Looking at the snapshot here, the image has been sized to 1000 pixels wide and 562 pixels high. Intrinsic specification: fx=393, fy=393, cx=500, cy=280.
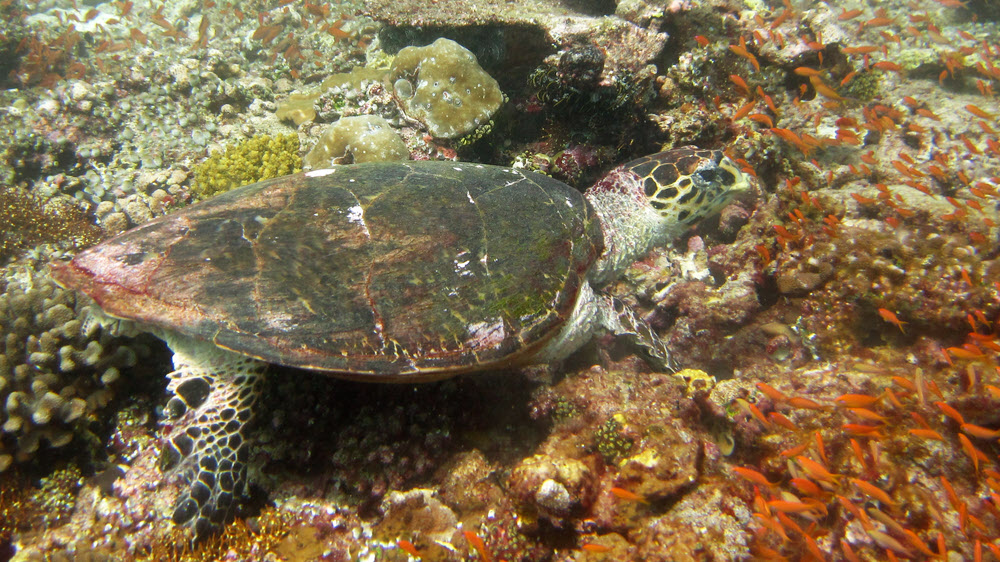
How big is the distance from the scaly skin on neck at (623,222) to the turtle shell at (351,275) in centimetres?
123

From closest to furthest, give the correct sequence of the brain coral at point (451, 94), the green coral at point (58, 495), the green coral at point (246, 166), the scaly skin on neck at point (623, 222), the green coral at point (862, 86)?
the green coral at point (58, 495) < the scaly skin on neck at point (623, 222) < the brain coral at point (451, 94) < the green coral at point (246, 166) < the green coral at point (862, 86)

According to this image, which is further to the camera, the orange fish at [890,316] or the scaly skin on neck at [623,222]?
the scaly skin on neck at [623,222]

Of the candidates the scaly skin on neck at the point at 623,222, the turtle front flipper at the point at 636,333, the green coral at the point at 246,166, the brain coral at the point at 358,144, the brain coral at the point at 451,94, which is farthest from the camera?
the green coral at the point at 246,166

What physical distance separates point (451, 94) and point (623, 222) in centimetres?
270

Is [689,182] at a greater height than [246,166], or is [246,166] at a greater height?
[689,182]

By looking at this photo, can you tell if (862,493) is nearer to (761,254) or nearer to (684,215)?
(761,254)

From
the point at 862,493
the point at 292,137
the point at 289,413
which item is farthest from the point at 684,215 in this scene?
the point at 292,137

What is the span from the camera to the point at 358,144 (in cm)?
A: 488

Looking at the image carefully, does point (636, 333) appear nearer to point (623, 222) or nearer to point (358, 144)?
point (623, 222)

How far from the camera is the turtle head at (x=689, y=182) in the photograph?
168 inches

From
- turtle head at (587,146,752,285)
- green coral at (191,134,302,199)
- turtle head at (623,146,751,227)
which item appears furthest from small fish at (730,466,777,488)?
green coral at (191,134,302,199)

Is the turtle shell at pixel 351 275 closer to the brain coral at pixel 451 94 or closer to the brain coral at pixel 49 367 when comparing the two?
the brain coral at pixel 49 367

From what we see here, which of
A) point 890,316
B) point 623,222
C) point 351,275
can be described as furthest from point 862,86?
point 351,275

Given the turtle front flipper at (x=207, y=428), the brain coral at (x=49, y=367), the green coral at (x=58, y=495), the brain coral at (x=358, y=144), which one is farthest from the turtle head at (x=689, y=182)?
the green coral at (x=58, y=495)
